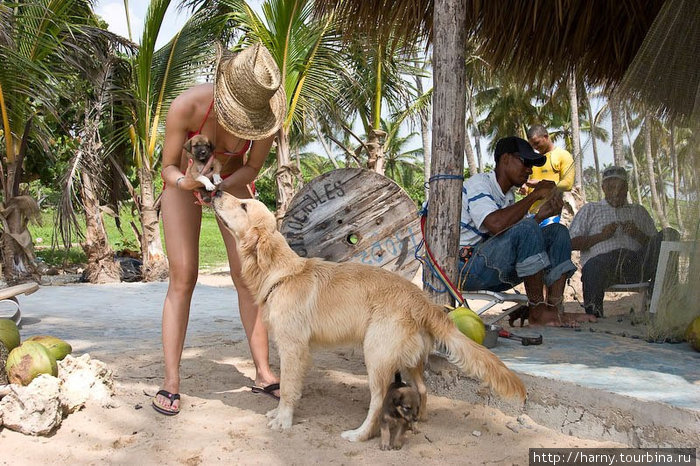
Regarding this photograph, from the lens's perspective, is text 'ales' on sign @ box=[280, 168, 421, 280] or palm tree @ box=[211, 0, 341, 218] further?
palm tree @ box=[211, 0, 341, 218]

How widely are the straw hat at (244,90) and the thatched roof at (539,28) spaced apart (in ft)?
6.47

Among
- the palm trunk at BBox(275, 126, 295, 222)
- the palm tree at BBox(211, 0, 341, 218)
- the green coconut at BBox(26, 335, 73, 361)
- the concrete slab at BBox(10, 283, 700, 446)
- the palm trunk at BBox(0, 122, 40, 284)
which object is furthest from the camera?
the palm trunk at BBox(275, 126, 295, 222)

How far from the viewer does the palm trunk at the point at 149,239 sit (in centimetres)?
1098

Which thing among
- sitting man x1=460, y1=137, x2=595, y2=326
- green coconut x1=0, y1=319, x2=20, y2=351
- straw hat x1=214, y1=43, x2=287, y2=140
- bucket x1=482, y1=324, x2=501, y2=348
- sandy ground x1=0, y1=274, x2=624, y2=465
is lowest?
sandy ground x1=0, y1=274, x2=624, y2=465

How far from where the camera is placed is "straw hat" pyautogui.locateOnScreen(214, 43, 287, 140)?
3.25 m

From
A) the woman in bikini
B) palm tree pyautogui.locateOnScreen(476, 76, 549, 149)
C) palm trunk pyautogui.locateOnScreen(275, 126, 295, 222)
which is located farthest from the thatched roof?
palm tree pyautogui.locateOnScreen(476, 76, 549, 149)

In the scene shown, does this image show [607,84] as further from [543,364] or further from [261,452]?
[261,452]

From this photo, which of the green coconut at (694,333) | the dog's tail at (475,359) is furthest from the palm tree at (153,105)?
the green coconut at (694,333)

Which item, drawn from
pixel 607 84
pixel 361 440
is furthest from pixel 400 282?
pixel 607 84

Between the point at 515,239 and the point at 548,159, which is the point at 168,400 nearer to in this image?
the point at 515,239

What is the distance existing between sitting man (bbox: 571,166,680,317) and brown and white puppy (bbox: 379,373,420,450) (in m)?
2.36

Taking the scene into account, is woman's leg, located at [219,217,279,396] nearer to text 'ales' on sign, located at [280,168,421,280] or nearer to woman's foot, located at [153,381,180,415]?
woman's foot, located at [153,381,180,415]

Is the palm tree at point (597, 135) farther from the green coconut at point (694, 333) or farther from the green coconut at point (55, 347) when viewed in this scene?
the green coconut at point (55, 347)

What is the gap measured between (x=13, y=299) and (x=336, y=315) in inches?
151
